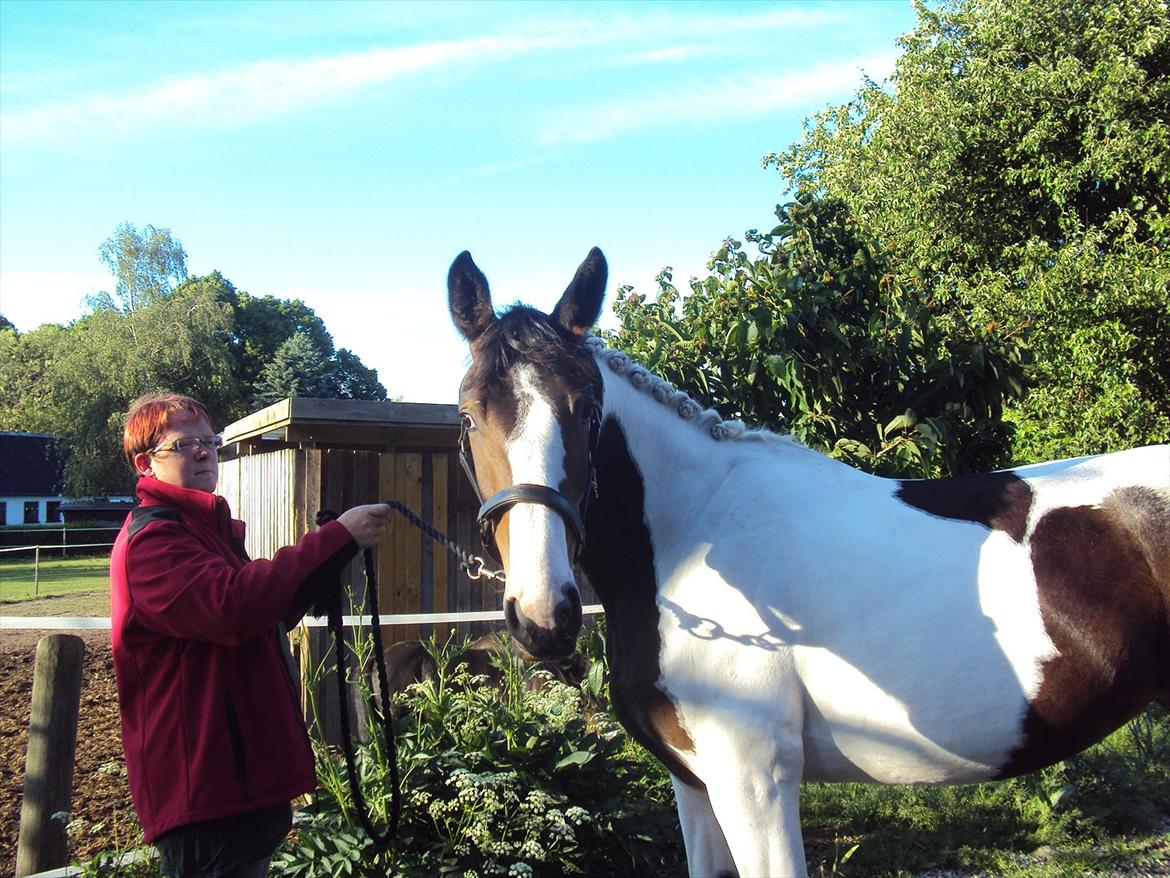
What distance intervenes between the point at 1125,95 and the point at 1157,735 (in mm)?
10015

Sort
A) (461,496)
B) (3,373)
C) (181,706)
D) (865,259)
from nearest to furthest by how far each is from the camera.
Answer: (181,706)
(865,259)
(461,496)
(3,373)

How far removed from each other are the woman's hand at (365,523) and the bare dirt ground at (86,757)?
1.84 meters

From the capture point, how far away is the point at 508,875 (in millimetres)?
3404

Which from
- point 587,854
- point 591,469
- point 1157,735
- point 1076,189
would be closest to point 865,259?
point 591,469

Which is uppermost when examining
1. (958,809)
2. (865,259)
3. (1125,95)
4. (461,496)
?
(1125,95)

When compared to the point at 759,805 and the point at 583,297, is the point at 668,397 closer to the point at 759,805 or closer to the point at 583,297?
the point at 583,297

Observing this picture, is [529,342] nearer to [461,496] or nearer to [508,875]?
[508,875]

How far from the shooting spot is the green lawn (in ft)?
49.4

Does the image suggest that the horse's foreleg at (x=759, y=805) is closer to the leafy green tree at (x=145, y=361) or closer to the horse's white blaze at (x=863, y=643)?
the horse's white blaze at (x=863, y=643)

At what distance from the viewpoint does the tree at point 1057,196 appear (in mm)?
10984

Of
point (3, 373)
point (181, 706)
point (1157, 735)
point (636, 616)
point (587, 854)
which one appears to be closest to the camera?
point (181, 706)

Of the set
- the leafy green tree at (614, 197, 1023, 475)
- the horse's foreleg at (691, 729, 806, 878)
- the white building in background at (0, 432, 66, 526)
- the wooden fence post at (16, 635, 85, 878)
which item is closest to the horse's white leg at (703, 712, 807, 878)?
the horse's foreleg at (691, 729, 806, 878)

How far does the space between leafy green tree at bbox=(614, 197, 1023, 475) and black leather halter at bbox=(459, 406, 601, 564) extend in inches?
85.2

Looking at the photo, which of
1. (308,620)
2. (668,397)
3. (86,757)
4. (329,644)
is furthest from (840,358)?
(86,757)
